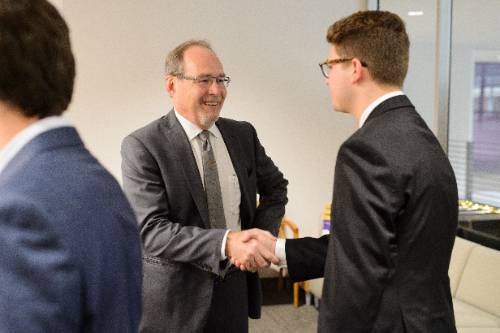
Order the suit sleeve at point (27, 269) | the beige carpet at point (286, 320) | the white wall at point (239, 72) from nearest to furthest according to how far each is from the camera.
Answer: the suit sleeve at point (27, 269)
the beige carpet at point (286, 320)
the white wall at point (239, 72)

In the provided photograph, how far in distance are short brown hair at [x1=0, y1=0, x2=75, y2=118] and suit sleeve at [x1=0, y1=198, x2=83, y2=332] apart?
167mm

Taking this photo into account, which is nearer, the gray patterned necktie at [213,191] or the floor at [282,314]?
the gray patterned necktie at [213,191]

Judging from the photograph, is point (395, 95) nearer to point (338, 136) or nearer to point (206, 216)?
point (206, 216)

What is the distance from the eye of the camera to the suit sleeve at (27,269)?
2.31 ft

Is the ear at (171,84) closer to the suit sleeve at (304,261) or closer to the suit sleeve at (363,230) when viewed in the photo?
the suit sleeve at (304,261)

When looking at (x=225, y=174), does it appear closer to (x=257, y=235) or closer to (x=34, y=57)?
(x=257, y=235)

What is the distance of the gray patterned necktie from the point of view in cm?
196

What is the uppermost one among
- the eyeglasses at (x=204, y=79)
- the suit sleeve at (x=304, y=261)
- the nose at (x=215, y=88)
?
the eyeglasses at (x=204, y=79)

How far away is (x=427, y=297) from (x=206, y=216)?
0.82 m

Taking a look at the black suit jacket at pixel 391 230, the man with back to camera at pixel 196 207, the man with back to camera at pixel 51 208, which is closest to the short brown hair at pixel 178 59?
the man with back to camera at pixel 196 207

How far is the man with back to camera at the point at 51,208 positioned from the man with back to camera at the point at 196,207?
1016mm

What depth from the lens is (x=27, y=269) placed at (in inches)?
27.9

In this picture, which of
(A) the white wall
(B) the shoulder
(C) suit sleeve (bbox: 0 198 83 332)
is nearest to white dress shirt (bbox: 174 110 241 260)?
(B) the shoulder

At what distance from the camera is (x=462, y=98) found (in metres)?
4.09
